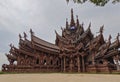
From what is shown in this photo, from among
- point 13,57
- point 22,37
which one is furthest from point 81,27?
point 13,57

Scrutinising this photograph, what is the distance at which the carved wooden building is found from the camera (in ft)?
96.2

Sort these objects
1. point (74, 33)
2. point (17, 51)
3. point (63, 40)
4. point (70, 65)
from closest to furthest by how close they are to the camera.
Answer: point (70, 65), point (17, 51), point (63, 40), point (74, 33)

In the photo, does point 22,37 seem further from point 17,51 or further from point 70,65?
point 70,65

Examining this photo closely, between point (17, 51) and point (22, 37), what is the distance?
3119 millimetres

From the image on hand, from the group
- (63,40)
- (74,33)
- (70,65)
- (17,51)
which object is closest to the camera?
(70,65)

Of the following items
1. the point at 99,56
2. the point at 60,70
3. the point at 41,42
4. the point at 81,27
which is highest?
the point at 81,27

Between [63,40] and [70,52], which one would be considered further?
[63,40]

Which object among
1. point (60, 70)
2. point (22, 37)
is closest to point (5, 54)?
point (22, 37)

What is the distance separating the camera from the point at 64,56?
3019 cm

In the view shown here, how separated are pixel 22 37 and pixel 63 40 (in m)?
7.49

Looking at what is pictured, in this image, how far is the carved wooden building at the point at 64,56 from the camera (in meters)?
29.3

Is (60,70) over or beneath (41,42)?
beneath

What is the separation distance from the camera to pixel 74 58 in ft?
98.8

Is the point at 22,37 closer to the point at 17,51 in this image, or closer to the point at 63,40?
the point at 17,51
